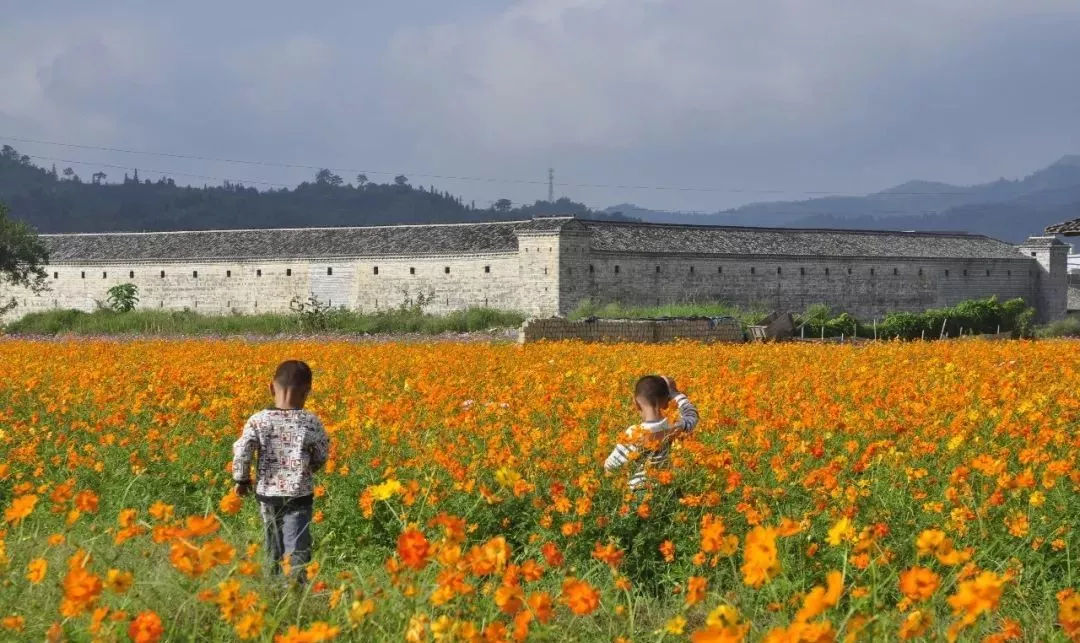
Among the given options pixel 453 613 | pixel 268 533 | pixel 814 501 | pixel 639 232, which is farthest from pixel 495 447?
pixel 639 232

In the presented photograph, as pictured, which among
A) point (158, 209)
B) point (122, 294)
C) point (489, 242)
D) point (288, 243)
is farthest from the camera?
point (158, 209)

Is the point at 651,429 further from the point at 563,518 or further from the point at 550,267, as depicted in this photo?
the point at 550,267

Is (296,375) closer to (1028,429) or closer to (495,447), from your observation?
(495,447)

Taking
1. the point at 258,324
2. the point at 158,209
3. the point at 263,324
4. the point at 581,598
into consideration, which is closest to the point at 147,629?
the point at 581,598

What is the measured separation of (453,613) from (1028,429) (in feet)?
12.9

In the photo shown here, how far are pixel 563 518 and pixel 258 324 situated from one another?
2548 centimetres

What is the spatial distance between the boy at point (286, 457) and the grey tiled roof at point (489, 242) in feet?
108

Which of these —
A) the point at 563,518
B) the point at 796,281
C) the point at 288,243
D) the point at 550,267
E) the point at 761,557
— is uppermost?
the point at 761,557

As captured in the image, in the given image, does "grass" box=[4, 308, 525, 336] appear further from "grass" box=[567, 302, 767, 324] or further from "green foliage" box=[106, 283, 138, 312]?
"green foliage" box=[106, 283, 138, 312]

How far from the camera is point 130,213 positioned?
528 feet

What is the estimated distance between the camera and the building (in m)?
39.5

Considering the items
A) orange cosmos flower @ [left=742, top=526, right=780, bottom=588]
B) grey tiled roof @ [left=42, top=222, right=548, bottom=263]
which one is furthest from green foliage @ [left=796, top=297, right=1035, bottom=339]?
orange cosmos flower @ [left=742, top=526, right=780, bottom=588]

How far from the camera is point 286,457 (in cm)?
573

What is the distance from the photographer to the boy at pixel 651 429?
19.1 ft
